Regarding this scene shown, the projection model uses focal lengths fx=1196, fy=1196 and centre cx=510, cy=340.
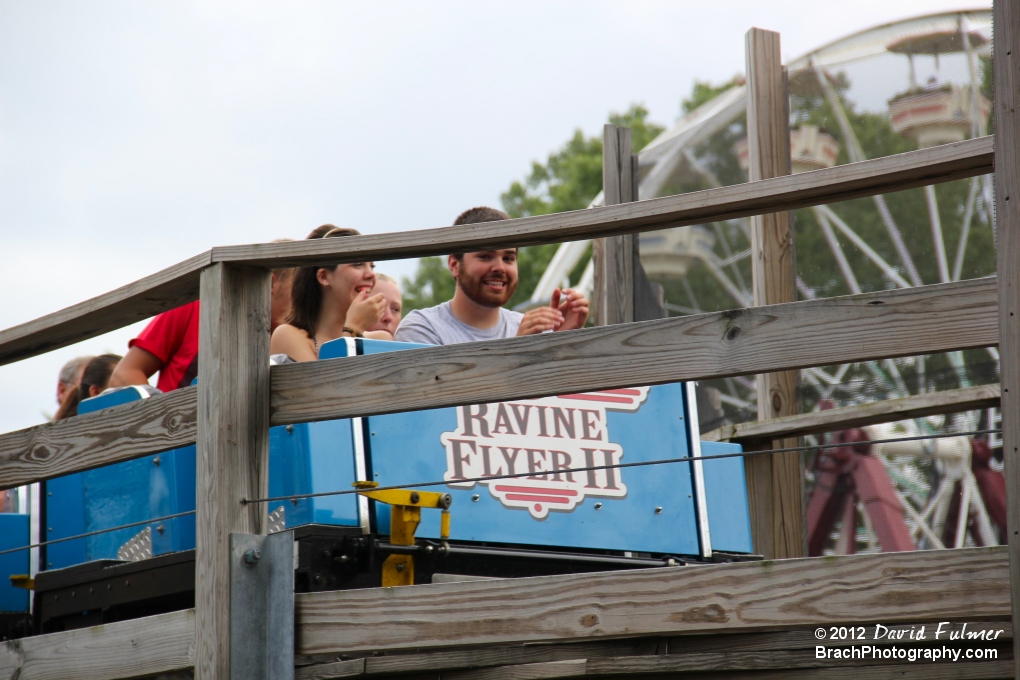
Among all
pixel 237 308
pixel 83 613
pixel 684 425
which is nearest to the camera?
pixel 237 308

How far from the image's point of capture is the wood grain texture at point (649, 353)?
2.13 metres

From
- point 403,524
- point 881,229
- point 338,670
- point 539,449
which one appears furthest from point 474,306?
point 881,229

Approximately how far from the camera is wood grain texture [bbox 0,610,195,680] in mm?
2682

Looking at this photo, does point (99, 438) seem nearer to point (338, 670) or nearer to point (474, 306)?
point (338, 670)

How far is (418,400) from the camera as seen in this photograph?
8.36 feet

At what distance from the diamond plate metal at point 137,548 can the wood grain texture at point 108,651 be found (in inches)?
22.2

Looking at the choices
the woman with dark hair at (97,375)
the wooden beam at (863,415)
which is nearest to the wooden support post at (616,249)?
the wooden beam at (863,415)

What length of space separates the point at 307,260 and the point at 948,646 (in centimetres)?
156

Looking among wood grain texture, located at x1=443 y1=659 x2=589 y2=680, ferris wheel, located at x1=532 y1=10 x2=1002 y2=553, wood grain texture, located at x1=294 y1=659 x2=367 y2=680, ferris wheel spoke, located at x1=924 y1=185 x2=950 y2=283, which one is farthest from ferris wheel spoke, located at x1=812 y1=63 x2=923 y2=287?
wood grain texture, located at x1=294 y1=659 x2=367 y2=680

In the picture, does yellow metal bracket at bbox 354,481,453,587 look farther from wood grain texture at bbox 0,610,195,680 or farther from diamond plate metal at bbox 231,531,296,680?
wood grain texture at bbox 0,610,195,680

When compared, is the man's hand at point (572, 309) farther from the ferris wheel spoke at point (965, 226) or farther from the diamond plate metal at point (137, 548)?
the ferris wheel spoke at point (965, 226)

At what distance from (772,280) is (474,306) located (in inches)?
60.6

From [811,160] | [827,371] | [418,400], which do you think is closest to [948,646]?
[418,400]

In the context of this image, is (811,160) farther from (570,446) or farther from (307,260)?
(307,260)
